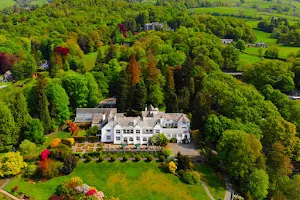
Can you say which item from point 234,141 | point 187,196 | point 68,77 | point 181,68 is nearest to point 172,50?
point 181,68

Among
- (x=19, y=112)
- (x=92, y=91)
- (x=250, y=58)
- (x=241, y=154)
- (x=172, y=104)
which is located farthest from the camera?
(x=250, y=58)

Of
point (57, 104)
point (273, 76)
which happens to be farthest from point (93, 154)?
point (273, 76)

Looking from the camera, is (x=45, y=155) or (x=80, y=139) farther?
(x=80, y=139)

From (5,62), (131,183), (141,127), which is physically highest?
(5,62)

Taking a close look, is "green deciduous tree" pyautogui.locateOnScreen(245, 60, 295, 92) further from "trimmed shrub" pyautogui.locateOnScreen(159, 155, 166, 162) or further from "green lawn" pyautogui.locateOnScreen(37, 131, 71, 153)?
"green lawn" pyautogui.locateOnScreen(37, 131, 71, 153)

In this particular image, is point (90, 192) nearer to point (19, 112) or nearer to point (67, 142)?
point (67, 142)

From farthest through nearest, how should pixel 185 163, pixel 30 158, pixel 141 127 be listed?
pixel 141 127 → pixel 30 158 → pixel 185 163

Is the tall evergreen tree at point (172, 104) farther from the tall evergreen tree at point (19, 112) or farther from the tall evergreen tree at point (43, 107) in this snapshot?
the tall evergreen tree at point (19, 112)

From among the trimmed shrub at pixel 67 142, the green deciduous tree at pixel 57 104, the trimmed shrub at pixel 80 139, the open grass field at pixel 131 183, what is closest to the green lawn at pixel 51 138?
the trimmed shrub at pixel 80 139
